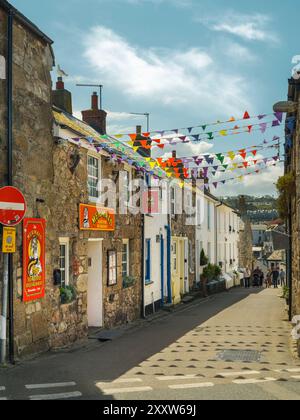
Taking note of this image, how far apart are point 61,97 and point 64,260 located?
23.0 feet

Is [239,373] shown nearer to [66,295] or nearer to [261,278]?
[66,295]

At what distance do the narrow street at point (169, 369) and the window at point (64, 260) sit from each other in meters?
1.62

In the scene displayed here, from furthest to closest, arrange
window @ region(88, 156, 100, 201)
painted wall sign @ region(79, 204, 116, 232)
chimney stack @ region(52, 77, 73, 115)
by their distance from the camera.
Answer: chimney stack @ region(52, 77, 73, 115) < window @ region(88, 156, 100, 201) < painted wall sign @ region(79, 204, 116, 232)

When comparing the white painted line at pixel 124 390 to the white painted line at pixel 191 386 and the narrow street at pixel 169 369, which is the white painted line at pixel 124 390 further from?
the white painted line at pixel 191 386

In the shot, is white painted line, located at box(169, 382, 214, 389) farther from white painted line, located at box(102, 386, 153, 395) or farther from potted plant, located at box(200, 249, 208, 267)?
potted plant, located at box(200, 249, 208, 267)

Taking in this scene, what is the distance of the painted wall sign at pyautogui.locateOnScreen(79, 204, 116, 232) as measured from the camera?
1327cm

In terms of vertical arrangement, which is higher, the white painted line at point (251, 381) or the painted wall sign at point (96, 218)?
the painted wall sign at point (96, 218)

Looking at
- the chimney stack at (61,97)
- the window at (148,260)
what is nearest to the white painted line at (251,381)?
the window at (148,260)

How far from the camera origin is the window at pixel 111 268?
15109 mm

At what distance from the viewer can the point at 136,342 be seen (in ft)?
42.1

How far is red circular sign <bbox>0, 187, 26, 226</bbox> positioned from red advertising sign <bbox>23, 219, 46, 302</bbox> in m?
0.67

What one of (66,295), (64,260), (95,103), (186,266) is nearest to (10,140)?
(64,260)

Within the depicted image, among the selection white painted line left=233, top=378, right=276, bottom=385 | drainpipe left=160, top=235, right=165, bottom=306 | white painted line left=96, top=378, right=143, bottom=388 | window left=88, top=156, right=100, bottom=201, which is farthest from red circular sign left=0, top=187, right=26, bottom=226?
drainpipe left=160, top=235, right=165, bottom=306

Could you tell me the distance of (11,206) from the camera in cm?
927
